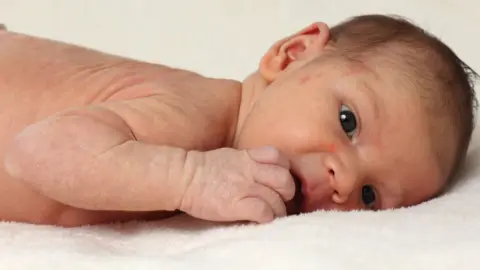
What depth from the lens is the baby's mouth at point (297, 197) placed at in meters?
0.89

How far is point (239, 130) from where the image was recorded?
40.8 inches

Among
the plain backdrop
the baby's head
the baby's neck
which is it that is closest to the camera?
the baby's head

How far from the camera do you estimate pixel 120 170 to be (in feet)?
2.71

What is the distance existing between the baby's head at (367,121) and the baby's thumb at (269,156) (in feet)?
0.14

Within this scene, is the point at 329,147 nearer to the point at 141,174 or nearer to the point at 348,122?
the point at 348,122

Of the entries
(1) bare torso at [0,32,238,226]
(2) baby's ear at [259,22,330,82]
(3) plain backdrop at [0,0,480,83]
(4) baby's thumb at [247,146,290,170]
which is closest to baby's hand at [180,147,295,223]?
(4) baby's thumb at [247,146,290,170]

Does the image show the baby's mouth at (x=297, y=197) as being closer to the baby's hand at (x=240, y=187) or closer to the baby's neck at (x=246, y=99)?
the baby's hand at (x=240, y=187)

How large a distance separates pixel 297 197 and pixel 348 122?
0.12 meters

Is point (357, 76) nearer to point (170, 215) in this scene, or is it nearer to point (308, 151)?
point (308, 151)

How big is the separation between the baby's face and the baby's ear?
74 millimetres

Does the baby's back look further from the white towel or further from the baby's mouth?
the baby's mouth

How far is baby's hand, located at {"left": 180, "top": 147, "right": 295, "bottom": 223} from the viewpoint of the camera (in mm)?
818

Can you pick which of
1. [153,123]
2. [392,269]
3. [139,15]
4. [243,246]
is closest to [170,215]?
[153,123]

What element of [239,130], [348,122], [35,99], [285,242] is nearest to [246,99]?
[239,130]
